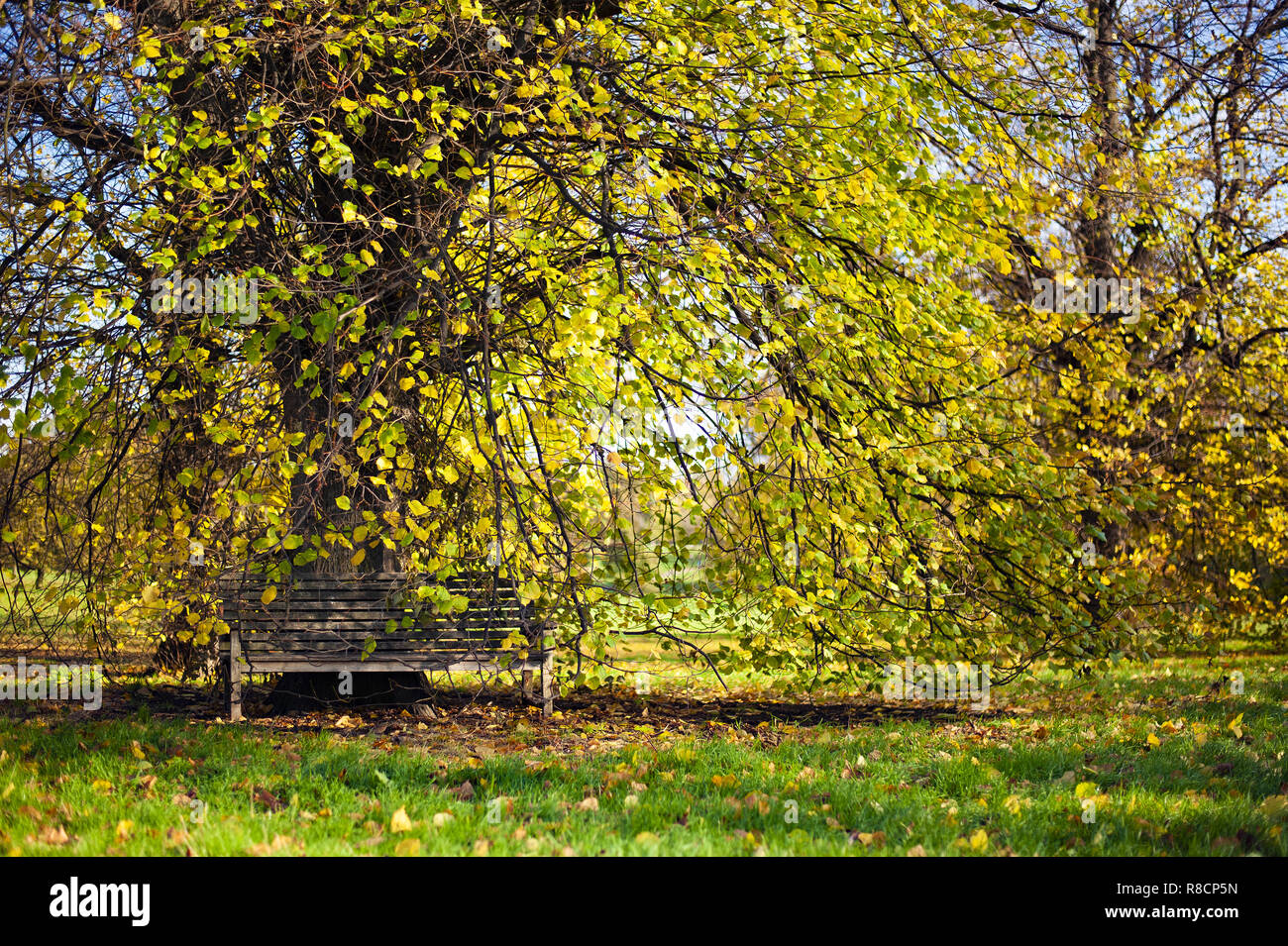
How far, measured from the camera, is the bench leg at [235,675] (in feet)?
23.1

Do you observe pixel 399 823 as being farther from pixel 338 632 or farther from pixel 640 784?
pixel 338 632

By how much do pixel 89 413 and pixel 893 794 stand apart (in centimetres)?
485

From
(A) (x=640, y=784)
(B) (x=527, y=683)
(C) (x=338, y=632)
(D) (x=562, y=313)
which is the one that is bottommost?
(B) (x=527, y=683)

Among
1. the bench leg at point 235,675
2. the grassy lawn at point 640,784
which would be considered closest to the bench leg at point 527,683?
the grassy lawn at point 640,784

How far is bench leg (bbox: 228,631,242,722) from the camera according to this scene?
7031mm

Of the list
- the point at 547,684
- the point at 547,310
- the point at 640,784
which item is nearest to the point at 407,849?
the point at 640,784

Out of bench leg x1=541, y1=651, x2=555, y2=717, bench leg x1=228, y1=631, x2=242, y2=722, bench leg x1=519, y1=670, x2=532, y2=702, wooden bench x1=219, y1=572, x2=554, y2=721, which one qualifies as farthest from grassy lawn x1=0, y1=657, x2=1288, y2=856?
bench leg x1=519, y1=670, x2=532, y2=702

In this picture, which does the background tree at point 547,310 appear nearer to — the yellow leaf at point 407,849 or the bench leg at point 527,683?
the bench leg at point 527,683

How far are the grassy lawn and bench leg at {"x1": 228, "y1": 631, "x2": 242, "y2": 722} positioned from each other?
0.30 meters

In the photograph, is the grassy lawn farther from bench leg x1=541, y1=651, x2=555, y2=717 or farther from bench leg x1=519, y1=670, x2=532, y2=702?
bench leg x1=519, y1=670, x2=532, y2=702

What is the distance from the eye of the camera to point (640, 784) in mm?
4570

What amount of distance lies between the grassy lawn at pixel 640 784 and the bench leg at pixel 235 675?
30 centimetres

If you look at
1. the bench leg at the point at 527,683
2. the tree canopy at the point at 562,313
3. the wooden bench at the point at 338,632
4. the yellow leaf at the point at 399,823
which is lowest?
the bench leg at the point at 527,683

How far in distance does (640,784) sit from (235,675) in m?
3.90
